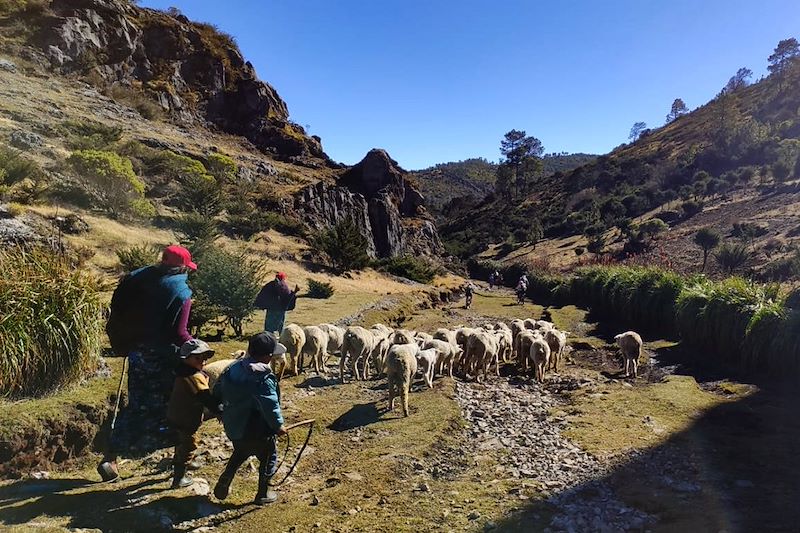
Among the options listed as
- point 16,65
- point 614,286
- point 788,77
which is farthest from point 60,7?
point 788,77

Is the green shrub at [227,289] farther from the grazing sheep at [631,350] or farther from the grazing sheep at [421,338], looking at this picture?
the grazing sheep at [631,350]

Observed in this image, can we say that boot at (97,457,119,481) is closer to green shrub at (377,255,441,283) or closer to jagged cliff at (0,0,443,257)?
jagged cliff at (0,0,443,257)

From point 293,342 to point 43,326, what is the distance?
559cm

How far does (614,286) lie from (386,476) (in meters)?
24.6

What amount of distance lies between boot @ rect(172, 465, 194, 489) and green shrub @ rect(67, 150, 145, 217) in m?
26.6

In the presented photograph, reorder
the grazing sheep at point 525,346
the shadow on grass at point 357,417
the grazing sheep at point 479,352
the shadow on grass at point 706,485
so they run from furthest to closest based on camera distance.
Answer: the grazing sheep at point 525,346 → the grazing sheep at point 479,352 → the shadow on grass at point 357,417 → the shadow on grass at point 706,485

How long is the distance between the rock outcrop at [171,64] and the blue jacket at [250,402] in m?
63.8

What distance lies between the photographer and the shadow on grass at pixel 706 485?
222 inches

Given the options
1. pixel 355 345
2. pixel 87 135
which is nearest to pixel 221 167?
pixel 87 135

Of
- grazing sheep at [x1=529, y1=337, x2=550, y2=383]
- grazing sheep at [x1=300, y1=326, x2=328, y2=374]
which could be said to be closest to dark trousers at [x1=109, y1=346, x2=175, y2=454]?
grazing sheep at [x1=300, y1=326, x2=328, y2=374]

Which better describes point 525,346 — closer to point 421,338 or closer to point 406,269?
point 421,338

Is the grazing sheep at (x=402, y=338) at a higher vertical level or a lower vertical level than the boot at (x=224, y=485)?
higher

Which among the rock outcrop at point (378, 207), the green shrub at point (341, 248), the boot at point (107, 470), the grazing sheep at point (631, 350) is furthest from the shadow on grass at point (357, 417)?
the rock outcrop at point (378, 207)

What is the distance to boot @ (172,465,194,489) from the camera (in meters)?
5.98
